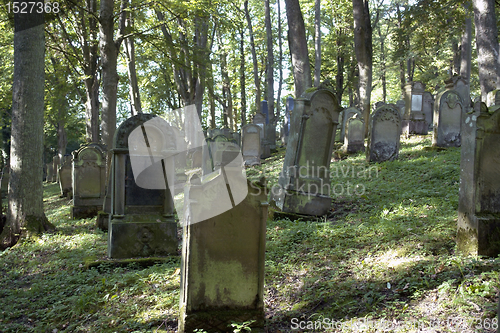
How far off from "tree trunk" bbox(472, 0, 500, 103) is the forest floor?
393 cm

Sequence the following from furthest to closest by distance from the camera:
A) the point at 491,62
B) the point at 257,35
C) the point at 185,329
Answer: the point at 257,35 → the point at 491,62 → the point at 185,329

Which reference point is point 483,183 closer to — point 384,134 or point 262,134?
point 384,134

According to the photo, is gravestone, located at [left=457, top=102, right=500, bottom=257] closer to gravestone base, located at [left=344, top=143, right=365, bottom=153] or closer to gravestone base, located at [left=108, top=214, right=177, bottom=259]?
gravestone base, located at [left=108, top=214, right=177, bottom=259]

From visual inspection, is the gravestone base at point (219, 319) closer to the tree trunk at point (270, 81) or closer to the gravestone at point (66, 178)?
the gravestone at point (66, 178)

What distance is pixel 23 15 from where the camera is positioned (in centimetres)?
734

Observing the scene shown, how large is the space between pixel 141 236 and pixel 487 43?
9.68 metres

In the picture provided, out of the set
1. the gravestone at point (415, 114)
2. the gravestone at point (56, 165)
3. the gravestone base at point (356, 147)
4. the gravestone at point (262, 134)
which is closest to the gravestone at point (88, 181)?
the gravestone base at point (356, 147)

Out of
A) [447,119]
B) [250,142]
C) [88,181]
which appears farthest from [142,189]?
[250,142]

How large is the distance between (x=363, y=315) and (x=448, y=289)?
0.78 meters

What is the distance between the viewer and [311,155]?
24.3 feet

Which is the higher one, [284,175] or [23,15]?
[23,15]

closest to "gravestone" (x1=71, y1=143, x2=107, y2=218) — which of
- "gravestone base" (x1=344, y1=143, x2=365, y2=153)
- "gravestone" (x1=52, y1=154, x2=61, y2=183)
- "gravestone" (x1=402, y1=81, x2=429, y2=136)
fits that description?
"gravestone base" (x1=344, y1=143, x2=365, y2=153)

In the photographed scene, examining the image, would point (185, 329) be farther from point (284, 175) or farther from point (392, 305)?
point (284, 175)

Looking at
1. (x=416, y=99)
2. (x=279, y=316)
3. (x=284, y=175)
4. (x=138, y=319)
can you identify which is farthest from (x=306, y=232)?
(x=416, y=99)
